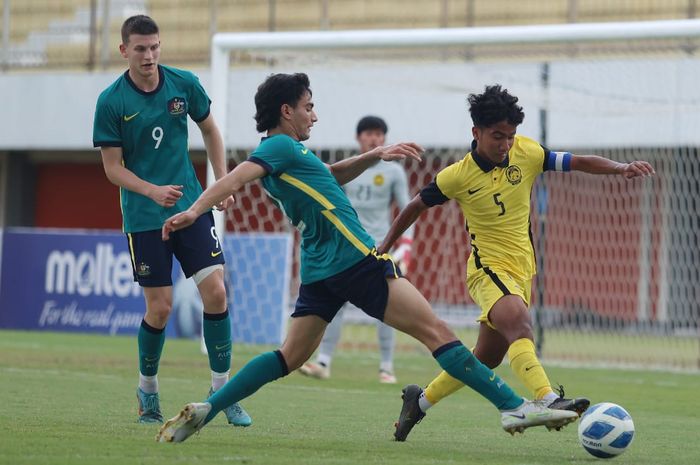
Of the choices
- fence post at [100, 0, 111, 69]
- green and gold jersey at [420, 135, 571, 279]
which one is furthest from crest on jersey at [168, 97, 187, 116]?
fence post at [100, 0, 111, 69]

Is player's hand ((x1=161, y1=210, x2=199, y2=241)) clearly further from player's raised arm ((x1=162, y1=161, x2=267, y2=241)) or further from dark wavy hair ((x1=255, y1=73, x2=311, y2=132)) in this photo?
dark wavy hair ((x1=255, y1=73, x2=311, y2=132))

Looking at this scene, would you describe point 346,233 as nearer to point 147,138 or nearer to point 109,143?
point 147,138

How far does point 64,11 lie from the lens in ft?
90.1

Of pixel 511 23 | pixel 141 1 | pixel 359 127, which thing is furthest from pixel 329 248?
pixel 141 1

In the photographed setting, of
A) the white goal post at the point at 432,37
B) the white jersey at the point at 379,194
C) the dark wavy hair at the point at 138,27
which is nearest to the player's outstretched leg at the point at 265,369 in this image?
the dark wavy hair at the point at 138,27

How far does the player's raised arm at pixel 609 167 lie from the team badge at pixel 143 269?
8.01 feet

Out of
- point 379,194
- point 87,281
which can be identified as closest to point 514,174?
point 379,194

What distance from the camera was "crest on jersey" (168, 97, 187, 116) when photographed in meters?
7.48

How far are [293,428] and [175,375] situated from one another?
4.09 m

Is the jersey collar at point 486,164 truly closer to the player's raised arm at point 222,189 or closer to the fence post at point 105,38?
the player's raised arm at point 222,189

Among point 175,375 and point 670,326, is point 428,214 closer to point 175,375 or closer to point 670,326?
point 670,326

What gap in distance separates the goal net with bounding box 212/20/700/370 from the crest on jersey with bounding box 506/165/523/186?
672 cm

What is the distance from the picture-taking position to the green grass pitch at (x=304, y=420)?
6.02 meters

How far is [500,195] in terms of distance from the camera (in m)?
7.22
